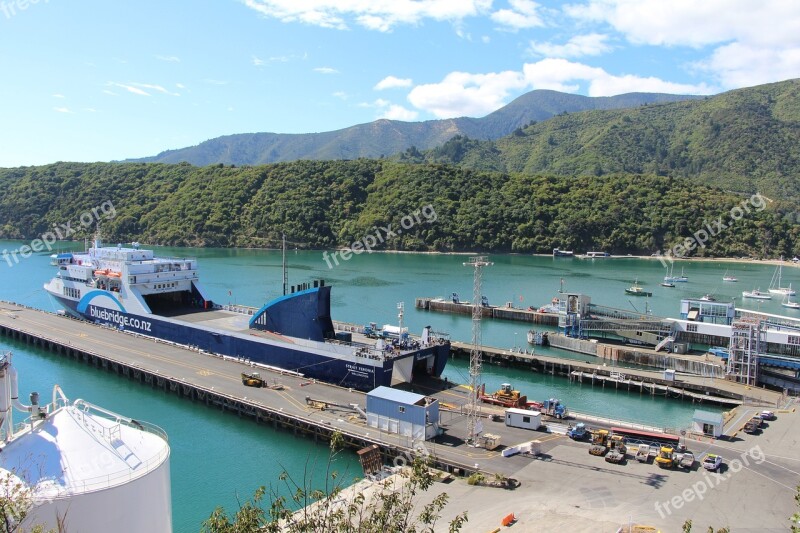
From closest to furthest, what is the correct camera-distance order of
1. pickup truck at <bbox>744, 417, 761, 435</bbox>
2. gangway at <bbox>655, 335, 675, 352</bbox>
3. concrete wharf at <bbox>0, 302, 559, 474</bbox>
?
1. concrete wharf at <bbox>0, 302, 559, 474</bbox>
2. pickup truck at <bbox>744, 417, 761, 435</bbox>
3. gangway at <bbox>655, 335, 675, 352</bbox>

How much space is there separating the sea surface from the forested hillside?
617 centimetres

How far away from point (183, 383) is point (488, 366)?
19.4 m

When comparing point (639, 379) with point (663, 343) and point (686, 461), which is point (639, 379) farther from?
point (686, 461)

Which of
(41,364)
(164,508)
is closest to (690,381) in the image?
(164,508)

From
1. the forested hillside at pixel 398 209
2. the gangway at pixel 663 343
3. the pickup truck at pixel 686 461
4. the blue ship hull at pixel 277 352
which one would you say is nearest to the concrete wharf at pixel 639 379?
the gangway at pixel 663 343

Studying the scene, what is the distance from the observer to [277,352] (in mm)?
31391

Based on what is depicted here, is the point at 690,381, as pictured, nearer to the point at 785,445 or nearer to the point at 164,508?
the point at 785,445

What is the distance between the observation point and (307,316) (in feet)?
104

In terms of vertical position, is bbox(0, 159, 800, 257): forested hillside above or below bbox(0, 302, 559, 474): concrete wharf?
above

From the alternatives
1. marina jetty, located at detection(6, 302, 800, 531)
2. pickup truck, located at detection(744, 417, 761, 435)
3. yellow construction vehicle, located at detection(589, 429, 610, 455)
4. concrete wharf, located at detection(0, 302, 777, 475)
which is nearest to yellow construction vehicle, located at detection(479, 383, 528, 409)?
marina jetty, located at detection(6, 302, 800, 531)

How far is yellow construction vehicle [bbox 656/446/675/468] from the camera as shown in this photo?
20219 millimetres

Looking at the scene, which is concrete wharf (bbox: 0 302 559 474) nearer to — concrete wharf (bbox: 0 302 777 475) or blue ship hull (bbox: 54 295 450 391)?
concrete wharf (bbox: 0 302 777 475)

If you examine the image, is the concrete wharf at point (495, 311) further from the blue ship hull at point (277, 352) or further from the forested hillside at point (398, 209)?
the forested hillside at point (398, 209)

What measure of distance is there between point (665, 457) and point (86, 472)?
17805 mm
